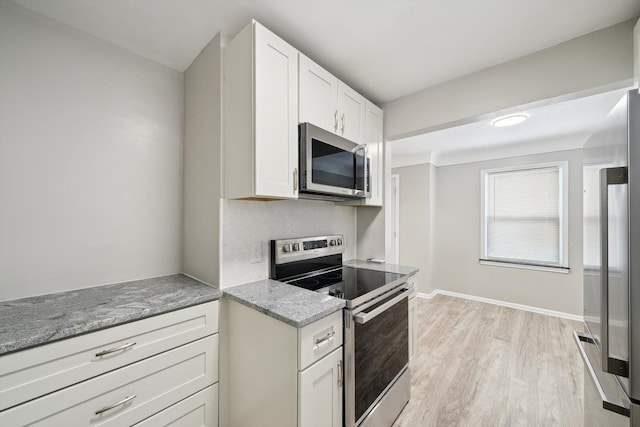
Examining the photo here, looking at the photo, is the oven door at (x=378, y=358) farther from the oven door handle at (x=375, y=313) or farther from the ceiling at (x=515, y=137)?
the ceiling at (x=515, y=137)

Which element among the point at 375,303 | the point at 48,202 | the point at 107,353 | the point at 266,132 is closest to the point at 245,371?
the point at 107,353

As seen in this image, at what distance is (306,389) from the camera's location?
42.9 inches

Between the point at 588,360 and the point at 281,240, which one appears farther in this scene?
the point at 281,240

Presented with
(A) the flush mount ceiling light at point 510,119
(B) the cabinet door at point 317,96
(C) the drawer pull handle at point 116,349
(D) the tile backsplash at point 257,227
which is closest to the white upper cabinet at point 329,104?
(B) the cabinet door at point 317,96

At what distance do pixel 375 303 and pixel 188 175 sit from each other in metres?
1.55

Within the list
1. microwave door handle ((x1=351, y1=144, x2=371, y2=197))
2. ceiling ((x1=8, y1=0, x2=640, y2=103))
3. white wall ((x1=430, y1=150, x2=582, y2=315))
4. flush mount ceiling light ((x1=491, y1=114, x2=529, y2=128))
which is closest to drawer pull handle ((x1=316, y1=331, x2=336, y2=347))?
microwave door handle ((x1=351, y1=144, x2=371, y2=197))

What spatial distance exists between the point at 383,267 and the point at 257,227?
1.18m

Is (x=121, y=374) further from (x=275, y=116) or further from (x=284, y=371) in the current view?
(x=275, y=116)

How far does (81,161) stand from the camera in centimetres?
145

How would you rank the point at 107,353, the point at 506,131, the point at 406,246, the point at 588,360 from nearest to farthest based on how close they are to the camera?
the point at 107,353, the point at 588,360, the point at 506,131, the point at 406,246

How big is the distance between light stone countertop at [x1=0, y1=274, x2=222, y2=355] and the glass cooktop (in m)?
0.62

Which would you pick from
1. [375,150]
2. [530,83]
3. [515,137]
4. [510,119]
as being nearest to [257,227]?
[375,150]

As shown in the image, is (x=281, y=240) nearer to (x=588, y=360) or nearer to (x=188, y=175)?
(x=188, y=175)

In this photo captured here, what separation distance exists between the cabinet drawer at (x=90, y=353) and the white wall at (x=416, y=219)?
3.77 m
